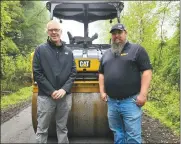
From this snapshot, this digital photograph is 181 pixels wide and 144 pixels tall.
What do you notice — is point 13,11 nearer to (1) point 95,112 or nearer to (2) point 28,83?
(2) point 28,83

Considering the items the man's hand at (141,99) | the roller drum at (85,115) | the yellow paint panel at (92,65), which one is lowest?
the roller drum at (85,115)

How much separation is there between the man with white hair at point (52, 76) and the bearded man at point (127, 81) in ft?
2.33

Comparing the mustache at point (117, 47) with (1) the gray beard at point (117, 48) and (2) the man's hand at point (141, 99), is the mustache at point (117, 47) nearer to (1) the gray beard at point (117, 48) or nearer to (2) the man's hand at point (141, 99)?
(1) the gray beard at point (117, 48)

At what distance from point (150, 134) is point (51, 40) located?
3349 millimetres

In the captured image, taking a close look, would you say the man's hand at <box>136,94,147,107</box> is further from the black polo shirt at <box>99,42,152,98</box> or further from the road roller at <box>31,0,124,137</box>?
the road roller at <box>31,0,124,137</box>

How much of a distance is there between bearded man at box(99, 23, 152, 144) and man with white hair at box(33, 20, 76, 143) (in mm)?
709

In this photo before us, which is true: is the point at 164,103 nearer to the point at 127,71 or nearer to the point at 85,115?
the point at 85,115

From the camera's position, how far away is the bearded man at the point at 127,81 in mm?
4480

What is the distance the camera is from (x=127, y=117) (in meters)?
4.52

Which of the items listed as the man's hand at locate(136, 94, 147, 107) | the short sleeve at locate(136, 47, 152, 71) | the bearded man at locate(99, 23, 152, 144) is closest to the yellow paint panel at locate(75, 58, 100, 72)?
the bearded man at locate(99, 23, 152, 144)

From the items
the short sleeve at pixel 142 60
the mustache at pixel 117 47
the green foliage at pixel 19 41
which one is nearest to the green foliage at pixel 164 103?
the short sleeve at pixel 142 60

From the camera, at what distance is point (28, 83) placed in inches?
799

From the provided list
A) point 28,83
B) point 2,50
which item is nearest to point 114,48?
point 2,50

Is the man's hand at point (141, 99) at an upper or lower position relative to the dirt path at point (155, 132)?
upper
